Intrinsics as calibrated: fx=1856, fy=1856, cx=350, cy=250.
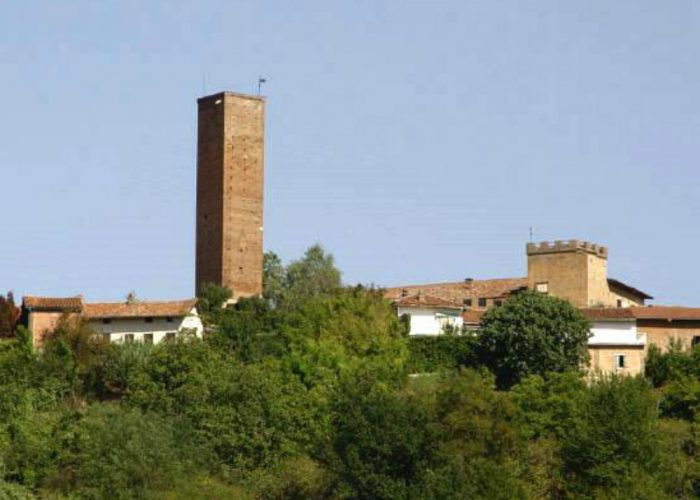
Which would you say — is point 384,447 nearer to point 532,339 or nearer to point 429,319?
point 532,339

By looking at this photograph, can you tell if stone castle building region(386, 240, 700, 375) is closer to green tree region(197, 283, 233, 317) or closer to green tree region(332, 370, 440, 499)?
green tree region(197, 283, 233, 317)

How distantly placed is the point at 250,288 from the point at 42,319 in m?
11.5

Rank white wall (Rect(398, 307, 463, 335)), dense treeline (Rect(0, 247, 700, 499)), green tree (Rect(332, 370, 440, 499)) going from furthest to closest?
white wall (Rect(398, 307, 463, 335)), dense treeline (Rect(0, 247, 700, 499)), green tree (Rect(332, 370, 440, 499))

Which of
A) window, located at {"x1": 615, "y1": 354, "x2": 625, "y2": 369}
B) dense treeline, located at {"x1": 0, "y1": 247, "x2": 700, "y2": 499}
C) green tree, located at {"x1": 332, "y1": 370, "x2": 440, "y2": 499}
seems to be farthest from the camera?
window, located at {"x1": 615, "y1": 354, "x2": 625, "y2": 369}

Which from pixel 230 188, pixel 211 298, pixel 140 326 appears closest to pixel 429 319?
pixel 211 298

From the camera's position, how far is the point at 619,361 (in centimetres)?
5725

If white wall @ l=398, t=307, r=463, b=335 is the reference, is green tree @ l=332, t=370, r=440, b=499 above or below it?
below

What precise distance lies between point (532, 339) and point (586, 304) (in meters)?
12.4

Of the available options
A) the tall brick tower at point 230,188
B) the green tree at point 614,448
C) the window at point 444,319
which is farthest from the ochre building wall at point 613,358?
the tall brick tower at point 230,188

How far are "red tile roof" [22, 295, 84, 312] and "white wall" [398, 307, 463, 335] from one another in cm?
1054

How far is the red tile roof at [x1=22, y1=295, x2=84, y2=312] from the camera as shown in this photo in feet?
196

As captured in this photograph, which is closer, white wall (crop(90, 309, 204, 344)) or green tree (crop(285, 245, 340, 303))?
white wall (crop(90, 309, 204, 344))

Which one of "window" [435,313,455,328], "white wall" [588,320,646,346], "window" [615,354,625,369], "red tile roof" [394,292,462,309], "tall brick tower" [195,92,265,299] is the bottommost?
"window" [615,354,625,369]

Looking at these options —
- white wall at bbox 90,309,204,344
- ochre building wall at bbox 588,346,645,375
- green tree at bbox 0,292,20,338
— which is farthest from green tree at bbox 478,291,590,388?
green tree at bbox 0,292,20,338
